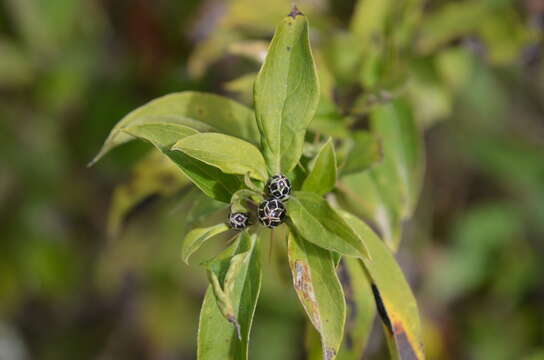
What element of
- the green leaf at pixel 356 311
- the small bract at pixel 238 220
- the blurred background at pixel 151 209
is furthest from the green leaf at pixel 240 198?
the blurred background at pixel 151 209

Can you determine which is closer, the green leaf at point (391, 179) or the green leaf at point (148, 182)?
the green leaf at point (391, 179)

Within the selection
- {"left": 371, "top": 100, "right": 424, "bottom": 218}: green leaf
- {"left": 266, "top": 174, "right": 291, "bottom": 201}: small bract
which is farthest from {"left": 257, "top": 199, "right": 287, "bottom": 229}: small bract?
{"left": 371, "top": 100, "right": 424, "bottom": 218}: green leaf

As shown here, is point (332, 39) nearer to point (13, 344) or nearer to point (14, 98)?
point (14, 98)

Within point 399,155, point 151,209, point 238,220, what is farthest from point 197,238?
point 151,209

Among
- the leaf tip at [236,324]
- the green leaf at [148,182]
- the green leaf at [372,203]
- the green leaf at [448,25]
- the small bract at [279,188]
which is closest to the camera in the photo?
the leaf tip at [236,324]

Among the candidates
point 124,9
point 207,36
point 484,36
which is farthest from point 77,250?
point 484,36

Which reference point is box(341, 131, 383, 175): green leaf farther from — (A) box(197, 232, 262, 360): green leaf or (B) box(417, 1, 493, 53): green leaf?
(B) box(417, 1, 493, 53): green leaf

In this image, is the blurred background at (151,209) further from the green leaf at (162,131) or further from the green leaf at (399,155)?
the green leaf at (162,131)

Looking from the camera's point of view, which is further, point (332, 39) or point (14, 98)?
point (14, 98)
